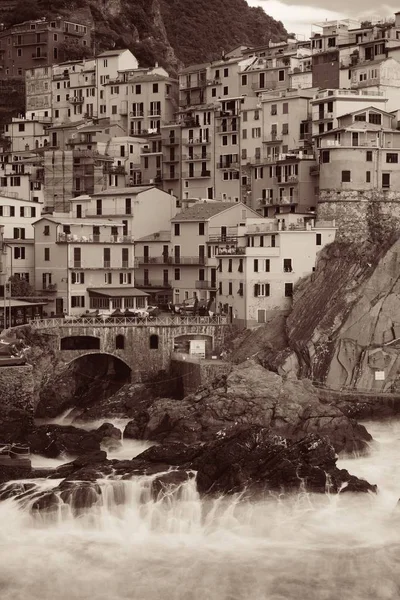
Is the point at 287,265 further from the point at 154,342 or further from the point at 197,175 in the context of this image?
the point at 197,175

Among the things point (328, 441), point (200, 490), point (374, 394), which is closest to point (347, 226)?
point (374, 394)

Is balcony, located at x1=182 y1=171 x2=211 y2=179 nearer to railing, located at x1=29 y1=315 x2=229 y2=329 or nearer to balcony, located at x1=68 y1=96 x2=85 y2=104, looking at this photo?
railing, located at x1=29 y1=315 x2=229 y2=329

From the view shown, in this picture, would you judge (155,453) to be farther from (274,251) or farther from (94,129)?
(94,129)

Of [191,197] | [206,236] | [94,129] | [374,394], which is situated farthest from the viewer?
[94,129]

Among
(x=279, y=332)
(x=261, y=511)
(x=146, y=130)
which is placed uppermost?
(x=146, y=130)

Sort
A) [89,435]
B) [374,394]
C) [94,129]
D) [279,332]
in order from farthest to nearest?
[94,129]
[279,332]
[374,394]
[89,435]

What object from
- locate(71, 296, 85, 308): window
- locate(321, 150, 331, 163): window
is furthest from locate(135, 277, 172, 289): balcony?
locate(321, 150, 331, 163): window

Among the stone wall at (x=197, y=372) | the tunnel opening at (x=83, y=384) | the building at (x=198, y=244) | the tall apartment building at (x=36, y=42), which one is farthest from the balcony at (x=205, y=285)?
the tall apartment building at (x=36, y=42)
